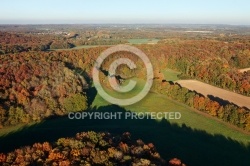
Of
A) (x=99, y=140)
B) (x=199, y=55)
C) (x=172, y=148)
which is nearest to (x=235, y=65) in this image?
(x=199, y=55)

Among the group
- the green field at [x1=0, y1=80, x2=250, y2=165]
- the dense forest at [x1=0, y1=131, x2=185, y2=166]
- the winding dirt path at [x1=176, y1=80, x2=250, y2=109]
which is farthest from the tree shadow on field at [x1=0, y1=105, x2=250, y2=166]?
the winding dirt path at [x1=176, y1=80, x2=250, y2=109]

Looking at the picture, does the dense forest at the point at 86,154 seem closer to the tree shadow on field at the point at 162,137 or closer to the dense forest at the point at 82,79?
the tree shadow on field at the point at 162,137

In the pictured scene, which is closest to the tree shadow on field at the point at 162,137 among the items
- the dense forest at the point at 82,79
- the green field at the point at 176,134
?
the green field at the point at 176,134

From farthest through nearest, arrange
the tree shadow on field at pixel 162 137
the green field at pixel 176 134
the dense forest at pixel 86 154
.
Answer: the green field at pixel 176 134 → the tree shadow on field at pixel 162 137 → the dense forest at pixel 86 154

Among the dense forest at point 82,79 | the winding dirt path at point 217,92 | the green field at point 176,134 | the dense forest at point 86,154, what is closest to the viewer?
the dense forest at point 86,154

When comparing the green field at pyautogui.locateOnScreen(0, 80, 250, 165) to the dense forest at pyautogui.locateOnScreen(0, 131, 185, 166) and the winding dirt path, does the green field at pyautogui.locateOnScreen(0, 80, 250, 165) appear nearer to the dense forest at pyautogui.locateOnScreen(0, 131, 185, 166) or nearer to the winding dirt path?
the dense forest at pyautogui.locateOnScreen(0, 131, 185, 166)

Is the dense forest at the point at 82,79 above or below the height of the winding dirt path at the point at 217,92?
above

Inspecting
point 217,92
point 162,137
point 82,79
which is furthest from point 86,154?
point 217,92

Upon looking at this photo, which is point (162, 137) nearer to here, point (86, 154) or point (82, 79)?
point (86, 154)
